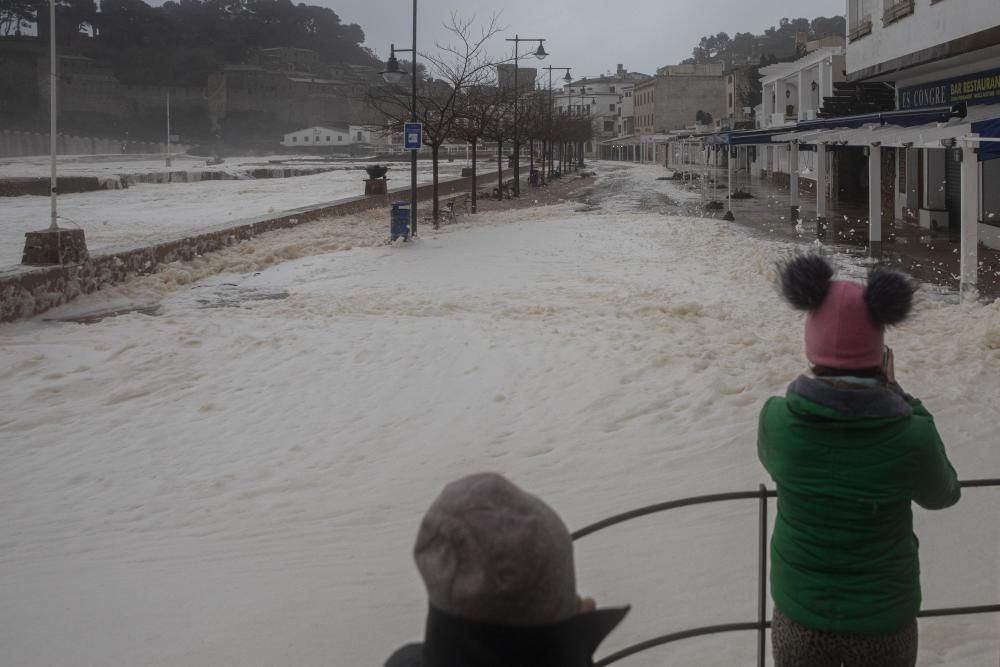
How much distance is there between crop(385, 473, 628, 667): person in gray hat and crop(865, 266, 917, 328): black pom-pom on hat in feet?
4.39

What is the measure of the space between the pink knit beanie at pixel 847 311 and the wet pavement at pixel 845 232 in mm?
11098

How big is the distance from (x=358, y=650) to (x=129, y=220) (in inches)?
1128

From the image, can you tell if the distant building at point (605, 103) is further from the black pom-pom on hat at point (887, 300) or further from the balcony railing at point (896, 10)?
the black pom-pom on hat at point (887, 300)

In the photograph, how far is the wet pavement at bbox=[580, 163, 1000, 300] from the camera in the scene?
618 inches

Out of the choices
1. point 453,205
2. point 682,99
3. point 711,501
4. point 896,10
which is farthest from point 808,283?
point 682,99

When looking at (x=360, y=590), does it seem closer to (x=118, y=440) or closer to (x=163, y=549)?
(x=163, y=549)

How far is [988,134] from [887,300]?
11.2 m

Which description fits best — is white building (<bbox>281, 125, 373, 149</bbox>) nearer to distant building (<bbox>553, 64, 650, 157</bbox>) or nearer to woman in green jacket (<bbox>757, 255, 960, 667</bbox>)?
distant building (<bbox>553, 64, 650, 157</bbox>)

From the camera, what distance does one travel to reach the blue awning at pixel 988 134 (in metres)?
12.6

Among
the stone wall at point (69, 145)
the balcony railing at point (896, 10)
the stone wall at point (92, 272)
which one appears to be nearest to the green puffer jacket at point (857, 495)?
the stone wall at point (92, 272)

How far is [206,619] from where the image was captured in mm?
5609

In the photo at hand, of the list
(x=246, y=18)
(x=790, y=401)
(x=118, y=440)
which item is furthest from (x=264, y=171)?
(x=246, y=18)

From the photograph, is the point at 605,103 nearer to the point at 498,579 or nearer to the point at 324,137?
the point at 324,137

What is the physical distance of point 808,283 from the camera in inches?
114
